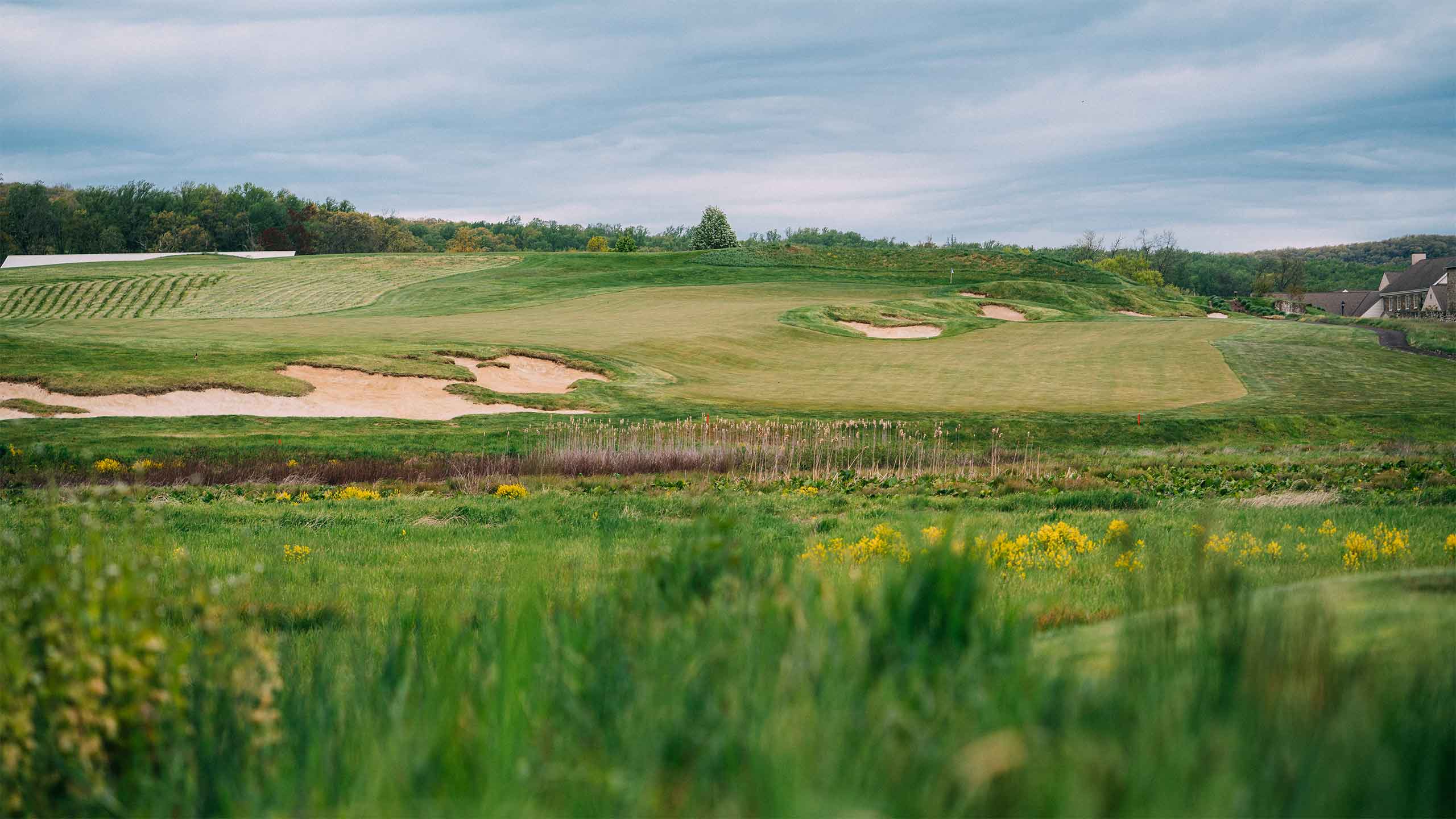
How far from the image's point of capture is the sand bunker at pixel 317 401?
27.3 metres

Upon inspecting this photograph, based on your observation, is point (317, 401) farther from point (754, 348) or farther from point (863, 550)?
point (863, 550)

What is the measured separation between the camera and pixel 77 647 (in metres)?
3.14

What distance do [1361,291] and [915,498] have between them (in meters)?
133

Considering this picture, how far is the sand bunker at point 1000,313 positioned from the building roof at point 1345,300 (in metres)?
75.2

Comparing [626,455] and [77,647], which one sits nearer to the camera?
[77,647]

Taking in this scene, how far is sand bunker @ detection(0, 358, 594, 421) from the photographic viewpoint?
27328 mm

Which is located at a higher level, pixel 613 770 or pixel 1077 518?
pixel 613 770

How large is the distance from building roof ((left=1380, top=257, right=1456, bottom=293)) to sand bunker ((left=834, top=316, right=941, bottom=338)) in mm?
70993

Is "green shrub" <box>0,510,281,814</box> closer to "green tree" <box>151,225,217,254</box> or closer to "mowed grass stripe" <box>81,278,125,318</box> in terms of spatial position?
"mowed grass stripe" <box>81,278,125,318</box>

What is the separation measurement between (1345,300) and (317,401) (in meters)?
129

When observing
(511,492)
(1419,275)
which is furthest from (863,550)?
(1419,275)

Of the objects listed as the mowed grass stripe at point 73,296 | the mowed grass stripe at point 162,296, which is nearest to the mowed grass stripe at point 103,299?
the mowed grass stripe at point 73,296

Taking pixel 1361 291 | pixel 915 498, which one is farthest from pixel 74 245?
pixel 1361 291

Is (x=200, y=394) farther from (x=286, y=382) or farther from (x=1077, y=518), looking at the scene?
(x=1077, y=518)
